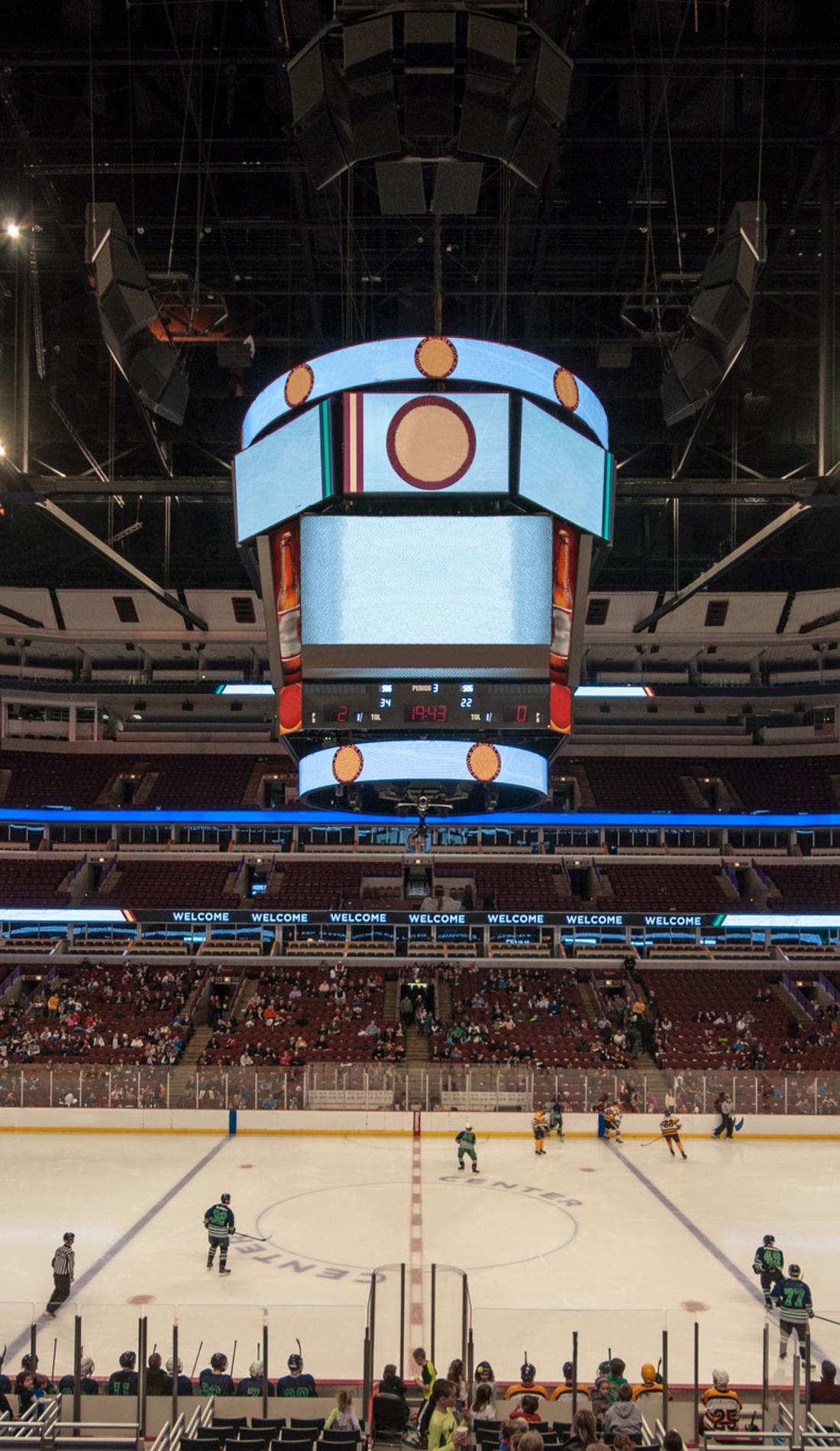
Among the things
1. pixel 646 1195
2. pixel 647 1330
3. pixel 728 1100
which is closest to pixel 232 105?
pixel 647 1330

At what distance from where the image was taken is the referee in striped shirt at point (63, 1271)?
42.3 ft

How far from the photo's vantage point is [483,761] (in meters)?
13.0

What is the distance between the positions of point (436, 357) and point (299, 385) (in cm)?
157

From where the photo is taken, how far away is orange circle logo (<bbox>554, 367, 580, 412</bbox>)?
13039 mm

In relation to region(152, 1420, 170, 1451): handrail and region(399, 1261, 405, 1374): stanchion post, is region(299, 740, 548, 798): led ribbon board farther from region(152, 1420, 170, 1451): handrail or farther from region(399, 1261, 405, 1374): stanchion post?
region(152, 1420, 170, 1451): handrail

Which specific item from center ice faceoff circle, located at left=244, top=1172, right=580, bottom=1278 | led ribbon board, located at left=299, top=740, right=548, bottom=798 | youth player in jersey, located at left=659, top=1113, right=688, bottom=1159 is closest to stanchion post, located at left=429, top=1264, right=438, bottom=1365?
center ice faceoff circle, located at left=244, top=1172, right=580, bottom=1278

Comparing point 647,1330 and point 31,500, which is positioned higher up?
point 31,500

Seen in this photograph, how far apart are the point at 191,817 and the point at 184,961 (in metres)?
6.33

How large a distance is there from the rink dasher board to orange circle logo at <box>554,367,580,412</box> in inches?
611

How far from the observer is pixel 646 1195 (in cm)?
1892

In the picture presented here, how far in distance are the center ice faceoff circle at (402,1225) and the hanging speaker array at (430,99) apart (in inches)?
471

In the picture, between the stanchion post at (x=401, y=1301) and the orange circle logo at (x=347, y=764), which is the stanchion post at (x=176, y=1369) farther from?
the orange circle logo at (x=347, y=764)

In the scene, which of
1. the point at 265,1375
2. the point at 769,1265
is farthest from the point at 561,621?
the point at 265,1375

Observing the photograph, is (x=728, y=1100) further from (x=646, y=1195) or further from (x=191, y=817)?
(x=191, y=817)
